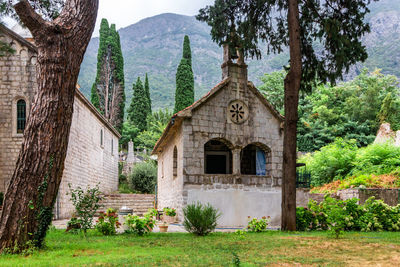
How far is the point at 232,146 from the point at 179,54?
4751 inches

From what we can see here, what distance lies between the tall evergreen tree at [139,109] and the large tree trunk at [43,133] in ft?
137

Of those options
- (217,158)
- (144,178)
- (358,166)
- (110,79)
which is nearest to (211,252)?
(217,158)

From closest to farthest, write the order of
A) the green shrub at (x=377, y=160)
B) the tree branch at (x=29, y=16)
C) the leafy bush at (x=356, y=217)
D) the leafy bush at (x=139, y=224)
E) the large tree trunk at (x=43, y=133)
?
the large tree trunk at (x=43, y=133) < the tree branch at (x=29, y=16) < the leafy bush at (x=139, y=224) < the leafy bush at (x=356, y=217) < the green shrub at (x=377, y=160)

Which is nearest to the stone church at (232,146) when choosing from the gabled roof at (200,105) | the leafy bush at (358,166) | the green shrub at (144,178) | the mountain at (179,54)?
the gabled roof at (200,105)

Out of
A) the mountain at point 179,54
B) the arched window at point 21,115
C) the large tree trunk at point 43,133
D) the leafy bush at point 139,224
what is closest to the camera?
the large tree trunk at point 43,133

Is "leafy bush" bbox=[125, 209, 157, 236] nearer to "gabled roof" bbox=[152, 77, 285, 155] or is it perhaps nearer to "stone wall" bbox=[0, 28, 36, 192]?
"gabled roof" bbox=[152, 77, 285, 155]

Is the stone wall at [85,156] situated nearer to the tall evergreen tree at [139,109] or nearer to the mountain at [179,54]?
the tall evergreen tree at [139,109]

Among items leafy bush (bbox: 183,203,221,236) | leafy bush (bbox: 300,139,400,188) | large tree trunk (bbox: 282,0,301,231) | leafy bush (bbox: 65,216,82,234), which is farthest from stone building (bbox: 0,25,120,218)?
leafy bush (bbox: 300,139,400,188)

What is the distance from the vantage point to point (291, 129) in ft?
39.2

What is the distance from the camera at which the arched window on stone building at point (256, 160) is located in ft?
55.1

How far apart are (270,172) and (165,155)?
22.6ft

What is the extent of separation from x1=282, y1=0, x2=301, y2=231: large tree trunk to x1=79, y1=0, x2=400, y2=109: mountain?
6287 centimetres

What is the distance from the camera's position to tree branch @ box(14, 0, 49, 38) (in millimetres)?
7340

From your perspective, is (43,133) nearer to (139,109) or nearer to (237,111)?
(237,111)
